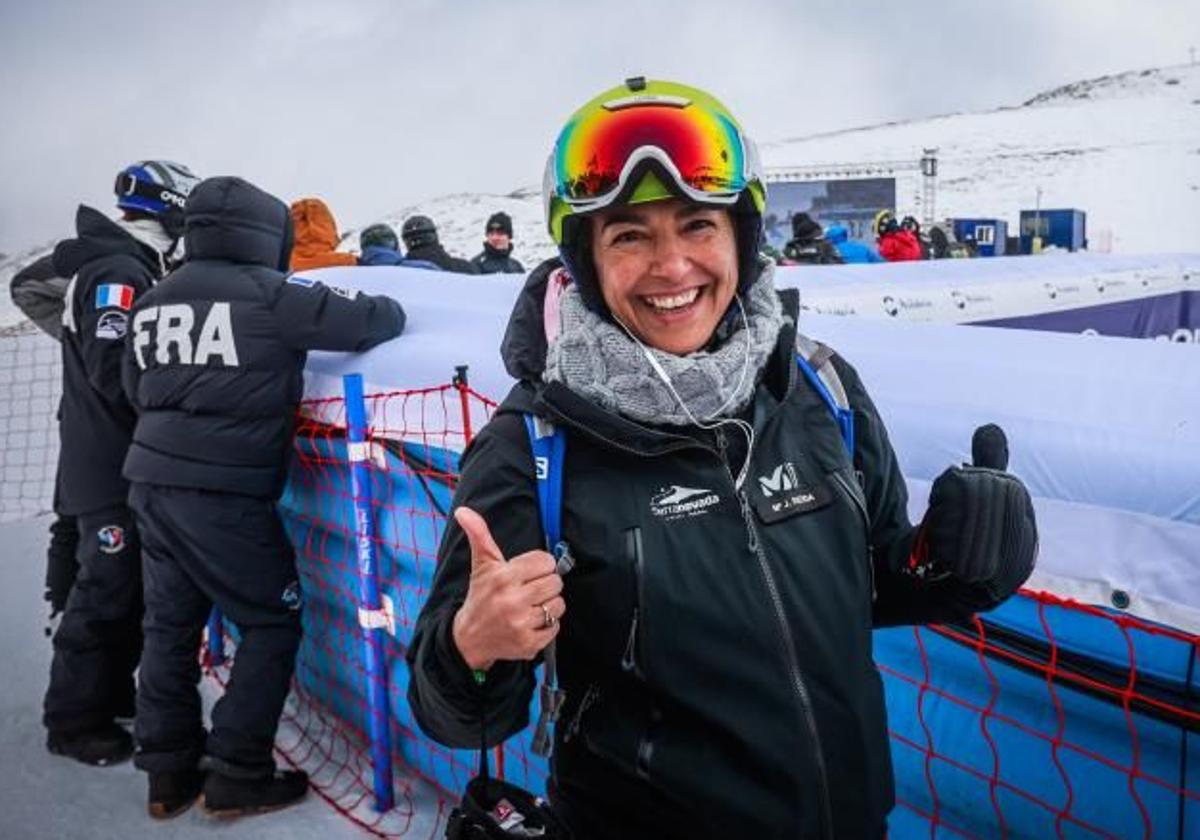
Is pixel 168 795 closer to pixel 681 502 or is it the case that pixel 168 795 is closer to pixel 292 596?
pixel 292 596

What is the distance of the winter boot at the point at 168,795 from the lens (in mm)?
2877

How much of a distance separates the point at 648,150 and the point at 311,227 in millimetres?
4274

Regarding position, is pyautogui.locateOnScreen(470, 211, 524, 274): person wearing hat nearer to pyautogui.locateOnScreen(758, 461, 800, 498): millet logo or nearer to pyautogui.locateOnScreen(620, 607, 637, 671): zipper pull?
pyautogui.locateOnScreen(758, 461, 800, 498): millet logo

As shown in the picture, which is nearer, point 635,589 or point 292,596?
point 635,589

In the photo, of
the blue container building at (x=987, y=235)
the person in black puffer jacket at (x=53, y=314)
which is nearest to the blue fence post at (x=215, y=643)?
the person in black puffer jacket at (x=53, y=314)

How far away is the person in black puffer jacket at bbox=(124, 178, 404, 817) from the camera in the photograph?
2.75 m

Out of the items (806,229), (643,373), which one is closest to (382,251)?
(806,229)

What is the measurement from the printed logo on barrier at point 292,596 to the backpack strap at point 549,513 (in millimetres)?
1970

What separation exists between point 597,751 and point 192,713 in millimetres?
2204

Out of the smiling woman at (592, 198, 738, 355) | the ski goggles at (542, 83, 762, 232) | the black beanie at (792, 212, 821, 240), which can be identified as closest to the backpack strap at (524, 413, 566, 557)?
the smiling woman at (592, 198, 738, 355)

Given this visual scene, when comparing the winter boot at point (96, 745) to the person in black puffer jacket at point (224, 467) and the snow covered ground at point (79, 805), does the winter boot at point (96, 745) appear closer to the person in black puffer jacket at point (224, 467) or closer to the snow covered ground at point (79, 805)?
the snow covered ground at point (79, 805)

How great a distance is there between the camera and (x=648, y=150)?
1.29 metres

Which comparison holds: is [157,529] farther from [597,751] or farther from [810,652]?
[810,652]

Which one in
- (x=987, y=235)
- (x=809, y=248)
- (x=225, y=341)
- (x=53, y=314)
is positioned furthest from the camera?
(x=987, y=235)
